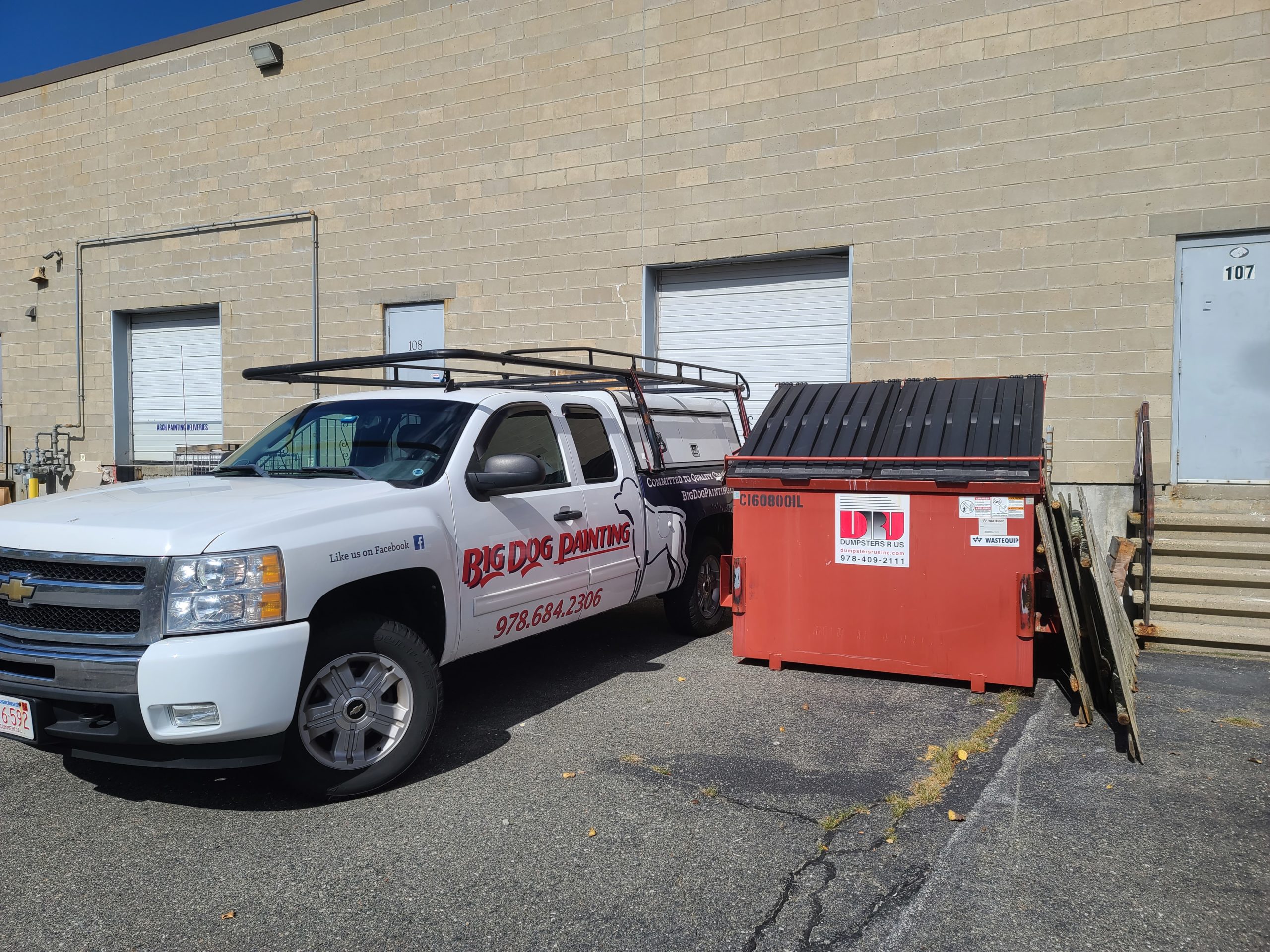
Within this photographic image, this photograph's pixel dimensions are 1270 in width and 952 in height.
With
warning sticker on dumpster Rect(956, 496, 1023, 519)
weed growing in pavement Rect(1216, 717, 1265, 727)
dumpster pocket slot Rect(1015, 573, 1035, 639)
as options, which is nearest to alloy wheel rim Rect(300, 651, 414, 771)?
warning sticker on dumpster Rect(956, 496, 1023, 519)

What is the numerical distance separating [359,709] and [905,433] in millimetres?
3830

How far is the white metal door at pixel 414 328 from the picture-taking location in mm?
12828

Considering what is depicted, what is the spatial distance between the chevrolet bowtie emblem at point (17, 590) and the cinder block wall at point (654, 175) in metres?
8.16

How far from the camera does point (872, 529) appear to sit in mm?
6113

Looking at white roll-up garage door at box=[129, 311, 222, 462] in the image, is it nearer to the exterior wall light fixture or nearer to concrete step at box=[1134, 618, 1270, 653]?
the exterior wall light fixture

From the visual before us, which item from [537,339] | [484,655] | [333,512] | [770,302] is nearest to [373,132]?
[537,339]

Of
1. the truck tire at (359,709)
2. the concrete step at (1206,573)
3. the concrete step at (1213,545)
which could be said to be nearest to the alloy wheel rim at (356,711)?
the truck tire at (359,709)

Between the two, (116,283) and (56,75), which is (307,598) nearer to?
(116,283)

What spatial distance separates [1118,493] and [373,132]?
1022cm

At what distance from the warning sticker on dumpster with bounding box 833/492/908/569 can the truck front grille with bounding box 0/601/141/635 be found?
408 cm

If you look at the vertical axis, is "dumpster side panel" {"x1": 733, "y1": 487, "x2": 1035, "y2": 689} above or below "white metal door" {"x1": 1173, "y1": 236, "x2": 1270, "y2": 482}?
below

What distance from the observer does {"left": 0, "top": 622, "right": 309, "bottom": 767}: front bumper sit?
3.74 m

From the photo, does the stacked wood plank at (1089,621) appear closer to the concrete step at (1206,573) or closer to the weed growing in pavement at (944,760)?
the weed growing in pavement at (944,760)

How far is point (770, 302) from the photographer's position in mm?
11133
